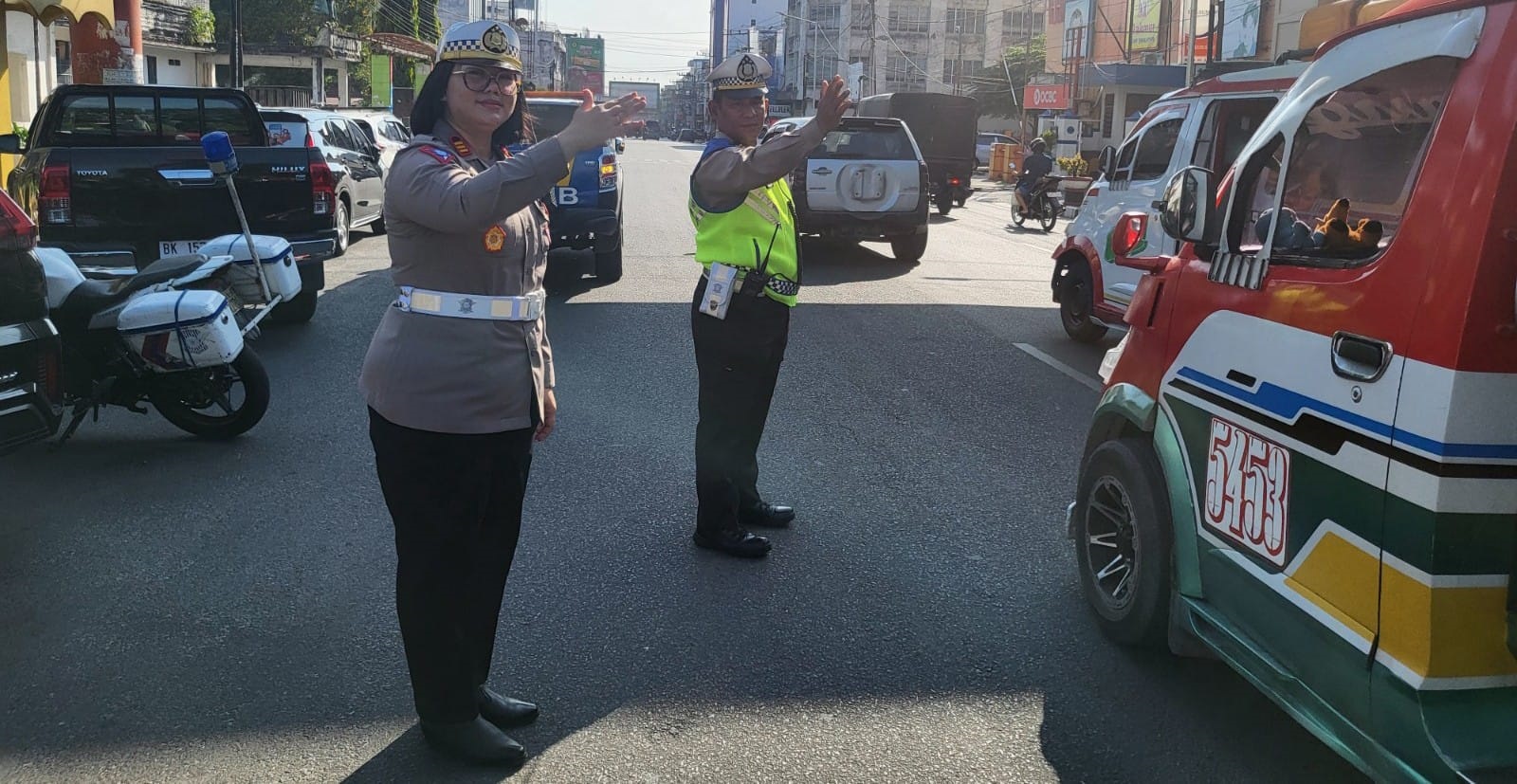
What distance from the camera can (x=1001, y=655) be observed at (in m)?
4.15

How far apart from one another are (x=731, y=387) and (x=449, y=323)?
6.36 ft

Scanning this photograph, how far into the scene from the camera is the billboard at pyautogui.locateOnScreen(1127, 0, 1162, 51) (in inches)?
1756

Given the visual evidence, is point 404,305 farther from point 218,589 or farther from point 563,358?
point 563,358

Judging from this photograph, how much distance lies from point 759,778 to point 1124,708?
1171mm

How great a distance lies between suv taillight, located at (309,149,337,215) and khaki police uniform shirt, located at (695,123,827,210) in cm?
631

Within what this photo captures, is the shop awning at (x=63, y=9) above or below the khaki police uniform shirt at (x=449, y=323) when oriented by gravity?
above

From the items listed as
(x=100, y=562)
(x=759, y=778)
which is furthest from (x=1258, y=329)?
(x=100, y=562)

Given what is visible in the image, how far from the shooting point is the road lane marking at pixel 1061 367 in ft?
28.6

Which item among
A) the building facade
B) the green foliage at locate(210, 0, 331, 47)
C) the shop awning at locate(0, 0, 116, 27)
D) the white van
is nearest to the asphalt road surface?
the white van

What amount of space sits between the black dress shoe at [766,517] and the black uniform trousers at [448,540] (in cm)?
208

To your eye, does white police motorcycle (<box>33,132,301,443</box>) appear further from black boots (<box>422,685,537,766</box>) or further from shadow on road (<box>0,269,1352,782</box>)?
black boots (<box>422,685,537,766</box>)

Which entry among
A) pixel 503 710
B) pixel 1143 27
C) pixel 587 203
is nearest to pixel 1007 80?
pixel 1143 27

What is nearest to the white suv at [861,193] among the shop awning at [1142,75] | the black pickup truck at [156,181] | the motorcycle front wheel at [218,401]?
the black pickup truck at [156,181]

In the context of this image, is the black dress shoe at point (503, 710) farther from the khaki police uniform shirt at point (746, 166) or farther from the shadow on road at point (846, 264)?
the shadow on road at point (846, 264)
